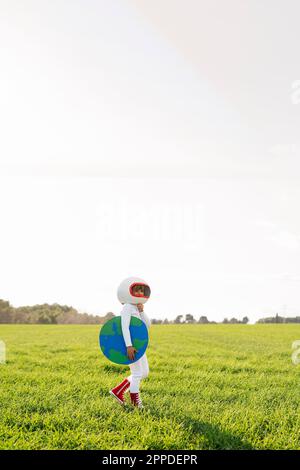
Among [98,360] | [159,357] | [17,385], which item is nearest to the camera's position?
[17,385]

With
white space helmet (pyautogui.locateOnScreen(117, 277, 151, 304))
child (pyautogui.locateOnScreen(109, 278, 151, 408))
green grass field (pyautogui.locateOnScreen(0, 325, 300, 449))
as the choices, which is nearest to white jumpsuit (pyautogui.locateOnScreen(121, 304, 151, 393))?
child (pyautogui.locateOnScreen(109, 278, 151, 408))

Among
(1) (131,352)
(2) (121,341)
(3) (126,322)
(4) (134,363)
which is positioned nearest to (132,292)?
(3) (126,322)

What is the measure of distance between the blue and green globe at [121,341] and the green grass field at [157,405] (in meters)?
0.70

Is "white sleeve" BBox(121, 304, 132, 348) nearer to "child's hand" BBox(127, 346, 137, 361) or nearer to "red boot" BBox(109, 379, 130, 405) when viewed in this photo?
"child's hand" BBox(127, 346, 137, 361)

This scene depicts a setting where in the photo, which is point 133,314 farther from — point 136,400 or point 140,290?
point 136,400

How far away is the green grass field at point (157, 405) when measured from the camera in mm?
5441

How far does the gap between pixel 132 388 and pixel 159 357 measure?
17.8 feet

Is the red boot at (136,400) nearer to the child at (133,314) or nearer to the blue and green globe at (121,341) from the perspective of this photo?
the child at (133,314)

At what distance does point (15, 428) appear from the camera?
575 cm

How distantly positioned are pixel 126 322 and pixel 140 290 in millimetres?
487

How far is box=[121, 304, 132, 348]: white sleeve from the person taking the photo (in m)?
6.54

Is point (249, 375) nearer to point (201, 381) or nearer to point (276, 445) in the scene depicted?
point (201, 381)
